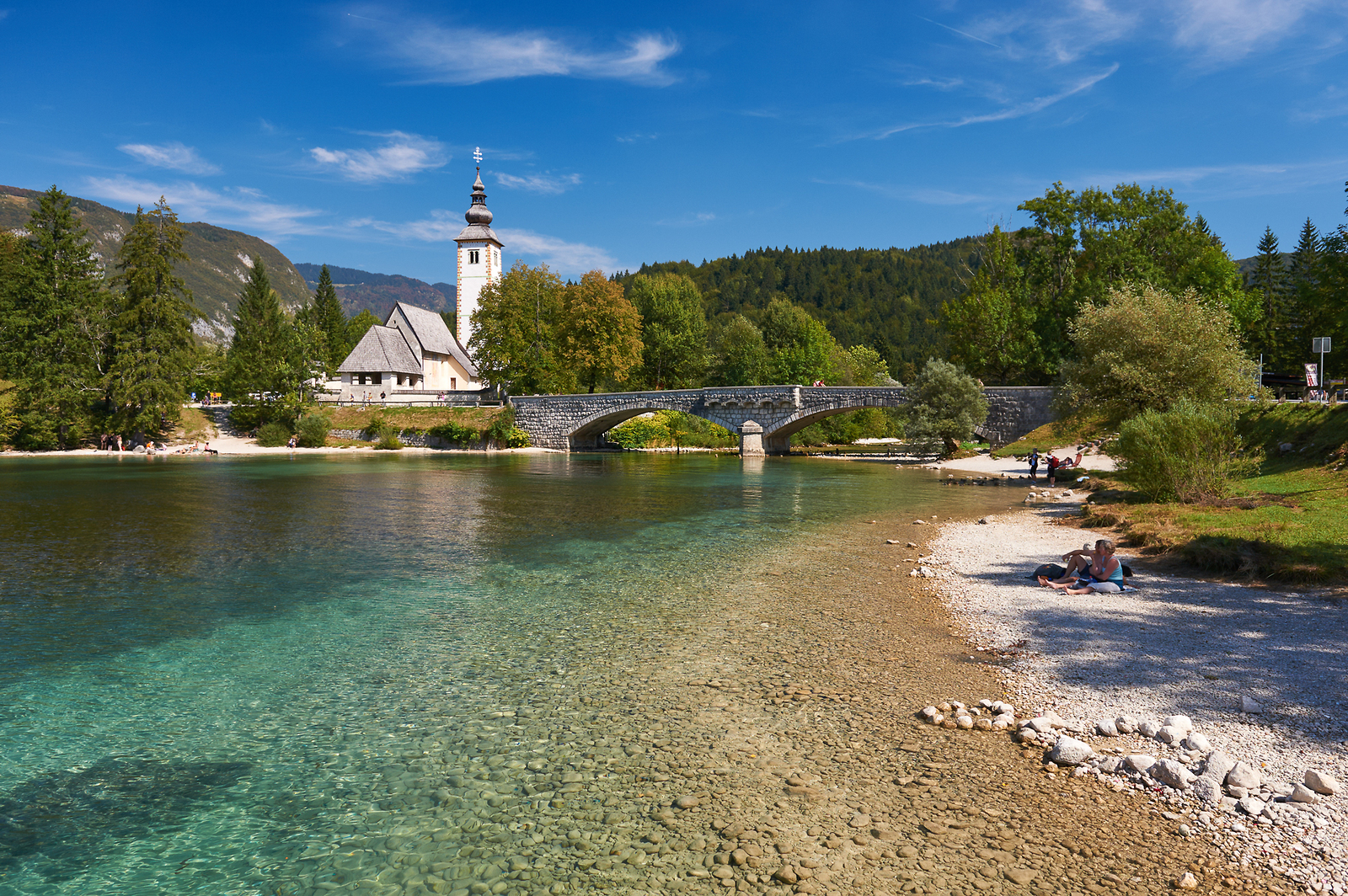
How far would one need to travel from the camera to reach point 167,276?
56.1 metres

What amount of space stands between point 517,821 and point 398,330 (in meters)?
83.0

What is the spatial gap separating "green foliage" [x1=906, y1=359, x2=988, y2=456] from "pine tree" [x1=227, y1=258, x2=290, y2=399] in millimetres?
49918

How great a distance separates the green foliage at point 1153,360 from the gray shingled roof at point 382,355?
64.8 metres

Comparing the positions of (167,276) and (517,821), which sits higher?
(167,276)

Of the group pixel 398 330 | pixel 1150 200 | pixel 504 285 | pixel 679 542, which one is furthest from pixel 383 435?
pixel 1150 200

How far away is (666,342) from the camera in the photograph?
255 ft

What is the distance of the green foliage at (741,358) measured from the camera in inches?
3123

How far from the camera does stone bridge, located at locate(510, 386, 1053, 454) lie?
1825 inches

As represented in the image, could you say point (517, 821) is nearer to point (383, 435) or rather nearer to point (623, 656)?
point (623, 656)

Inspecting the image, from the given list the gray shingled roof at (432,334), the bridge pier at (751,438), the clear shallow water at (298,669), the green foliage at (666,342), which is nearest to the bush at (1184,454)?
the clear shallow water at (298,669)

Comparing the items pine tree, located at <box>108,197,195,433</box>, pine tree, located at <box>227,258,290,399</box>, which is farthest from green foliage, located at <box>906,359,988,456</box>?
pine tree, located at <box>108,197,195,433</box>

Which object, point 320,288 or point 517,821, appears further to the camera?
point 320,288

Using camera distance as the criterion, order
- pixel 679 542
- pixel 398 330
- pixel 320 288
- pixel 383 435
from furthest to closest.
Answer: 1. pixel 320 288
2. pixel 398 330
3. pixel 383 435
4. pixel 679 542

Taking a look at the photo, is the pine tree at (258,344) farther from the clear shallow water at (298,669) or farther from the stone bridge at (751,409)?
the clear shallow water at (298,669)
